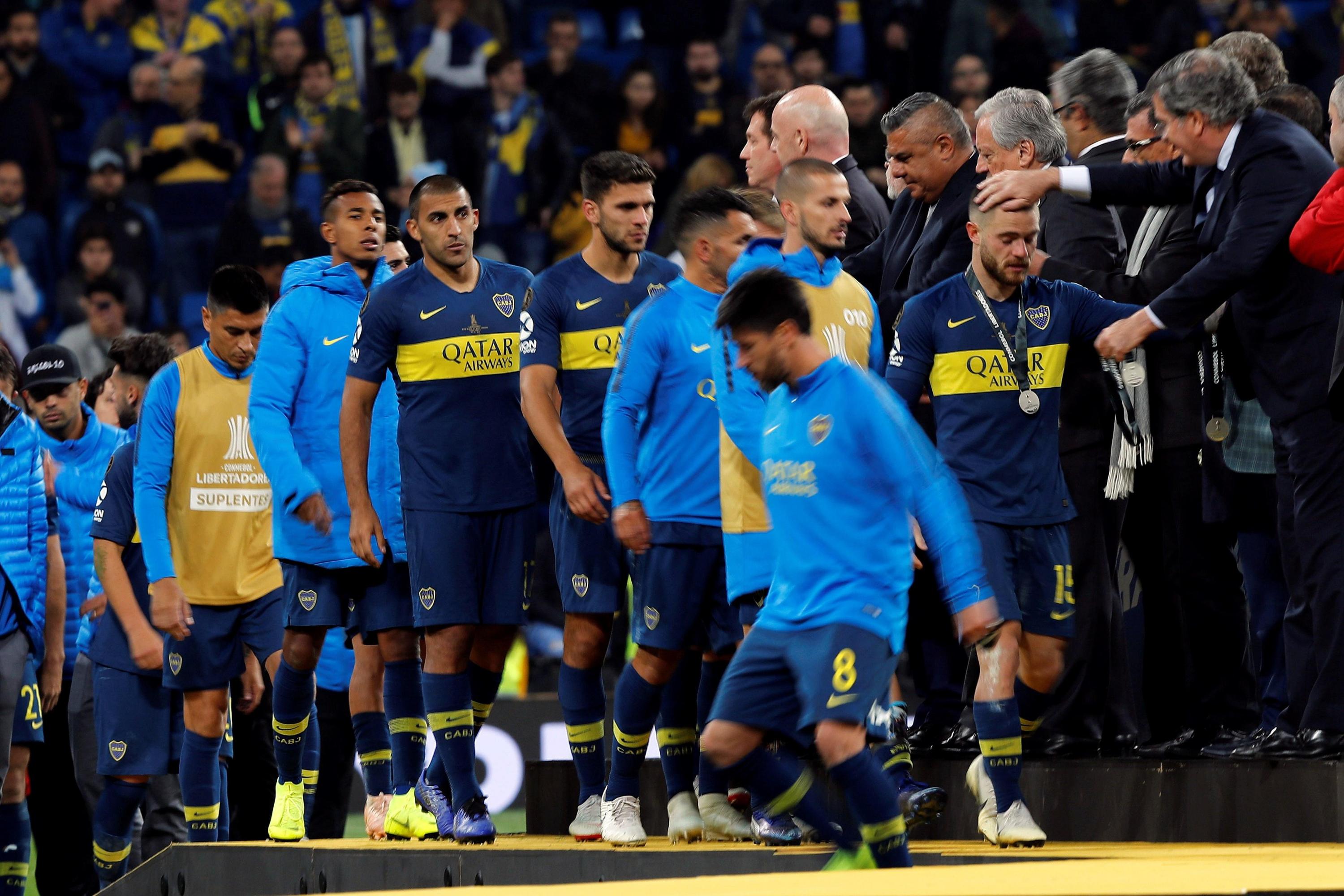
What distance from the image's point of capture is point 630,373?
584 centimetres

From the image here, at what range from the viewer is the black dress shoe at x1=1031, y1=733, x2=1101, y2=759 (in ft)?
21.1

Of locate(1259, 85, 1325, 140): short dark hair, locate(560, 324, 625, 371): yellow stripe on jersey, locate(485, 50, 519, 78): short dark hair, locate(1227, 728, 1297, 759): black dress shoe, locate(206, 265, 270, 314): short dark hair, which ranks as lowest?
locate(1227, 728, 1297, 759): black dress shoe

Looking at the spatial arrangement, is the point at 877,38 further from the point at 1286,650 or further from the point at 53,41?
the point at 1286,650

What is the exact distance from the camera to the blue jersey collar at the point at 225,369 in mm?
7625

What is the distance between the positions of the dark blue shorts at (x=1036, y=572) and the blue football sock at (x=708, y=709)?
0.98 meters

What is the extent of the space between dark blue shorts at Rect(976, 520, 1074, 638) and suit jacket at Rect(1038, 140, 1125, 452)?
1.92 ft

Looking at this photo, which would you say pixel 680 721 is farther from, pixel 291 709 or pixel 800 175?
pixel 800 175

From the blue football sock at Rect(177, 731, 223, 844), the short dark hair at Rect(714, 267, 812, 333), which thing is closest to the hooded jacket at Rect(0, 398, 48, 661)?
the blue football sock at Rect(177, 731, 223, 844)

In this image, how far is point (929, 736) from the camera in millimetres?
6648

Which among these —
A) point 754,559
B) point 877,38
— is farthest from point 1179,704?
point 877,38

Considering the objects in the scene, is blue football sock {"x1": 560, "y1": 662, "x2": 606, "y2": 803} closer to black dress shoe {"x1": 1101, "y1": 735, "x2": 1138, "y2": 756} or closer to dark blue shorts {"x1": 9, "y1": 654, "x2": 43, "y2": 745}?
black dress shoe {"x1": 1101, "y1": 735, "x2": 1138, "y2": 756}

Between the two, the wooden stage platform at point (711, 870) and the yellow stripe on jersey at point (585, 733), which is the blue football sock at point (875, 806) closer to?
the wooden stage platform at point (711, 870)

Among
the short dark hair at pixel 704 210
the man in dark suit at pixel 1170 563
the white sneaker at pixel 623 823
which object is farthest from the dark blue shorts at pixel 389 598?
the man in dark suit at pixel 1170 563

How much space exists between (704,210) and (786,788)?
2.00 meters
